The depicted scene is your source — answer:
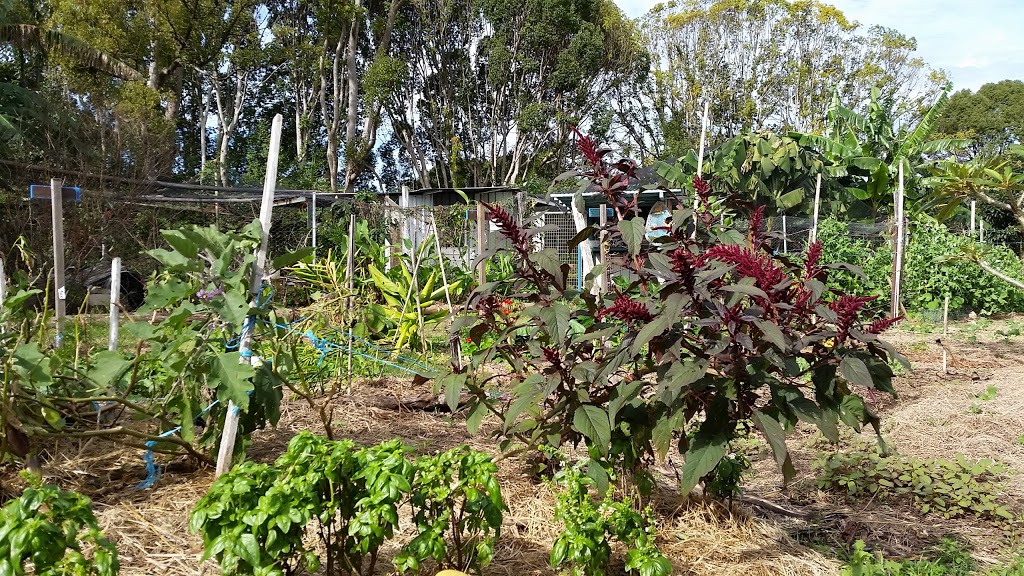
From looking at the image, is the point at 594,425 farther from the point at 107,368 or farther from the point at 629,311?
the point at 107,368

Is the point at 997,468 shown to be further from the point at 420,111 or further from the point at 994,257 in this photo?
the point at 420,111

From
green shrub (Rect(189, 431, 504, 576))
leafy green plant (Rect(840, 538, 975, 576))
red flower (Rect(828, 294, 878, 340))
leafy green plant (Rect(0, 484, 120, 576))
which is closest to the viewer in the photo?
leafy green plant (Rect(0, 484, 120, 576))

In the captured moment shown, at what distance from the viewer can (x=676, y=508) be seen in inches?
102

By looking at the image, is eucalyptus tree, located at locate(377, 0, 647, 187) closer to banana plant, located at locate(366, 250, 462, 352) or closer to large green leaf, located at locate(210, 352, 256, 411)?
banana plant, located at locate(366, 250, 462, 352)

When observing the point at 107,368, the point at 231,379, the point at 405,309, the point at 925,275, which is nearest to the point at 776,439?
the point at 231,379

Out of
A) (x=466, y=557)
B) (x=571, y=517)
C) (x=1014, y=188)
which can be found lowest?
(x=466, y=557)

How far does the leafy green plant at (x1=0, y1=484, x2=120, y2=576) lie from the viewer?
4.45 feet

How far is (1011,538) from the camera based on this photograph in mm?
2627

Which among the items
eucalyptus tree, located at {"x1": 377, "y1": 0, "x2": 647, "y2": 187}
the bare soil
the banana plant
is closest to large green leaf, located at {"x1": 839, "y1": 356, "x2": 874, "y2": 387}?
the bare soil

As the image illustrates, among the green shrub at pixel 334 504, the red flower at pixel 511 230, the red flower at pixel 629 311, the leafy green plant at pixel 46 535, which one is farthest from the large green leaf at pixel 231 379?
the red flower at pixel 629 311

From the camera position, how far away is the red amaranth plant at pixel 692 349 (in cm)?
193

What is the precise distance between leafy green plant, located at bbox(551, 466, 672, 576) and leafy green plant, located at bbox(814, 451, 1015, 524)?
5.10 feet

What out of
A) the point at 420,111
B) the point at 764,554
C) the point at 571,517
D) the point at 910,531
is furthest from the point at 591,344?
the point at 420,111

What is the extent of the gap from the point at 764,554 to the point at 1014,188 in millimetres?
4173
